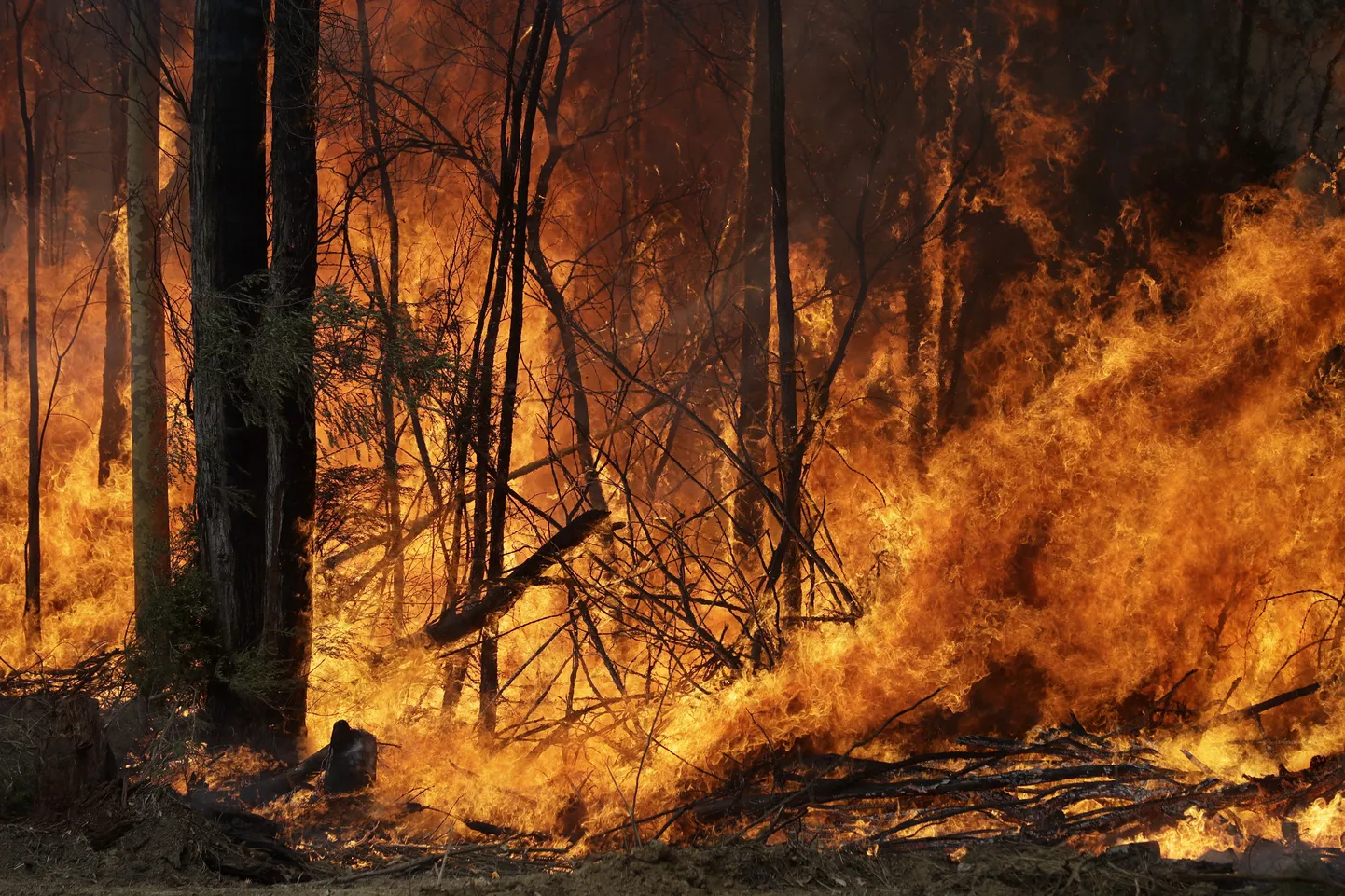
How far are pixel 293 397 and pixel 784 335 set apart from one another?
302cm

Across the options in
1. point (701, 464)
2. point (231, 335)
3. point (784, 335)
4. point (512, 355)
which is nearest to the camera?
point (231, 335)

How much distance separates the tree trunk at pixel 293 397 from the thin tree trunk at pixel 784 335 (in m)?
2.78

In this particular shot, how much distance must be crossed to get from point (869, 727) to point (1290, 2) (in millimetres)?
5660

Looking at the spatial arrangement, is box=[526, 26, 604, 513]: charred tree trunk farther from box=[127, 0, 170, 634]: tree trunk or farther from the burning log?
box=[127, 0, 170, 634]: tree trunk

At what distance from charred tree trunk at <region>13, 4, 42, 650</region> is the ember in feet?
0.20

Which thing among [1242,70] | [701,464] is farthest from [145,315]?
[1242,70]

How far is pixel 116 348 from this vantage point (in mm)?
9352

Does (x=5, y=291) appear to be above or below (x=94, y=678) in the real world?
above

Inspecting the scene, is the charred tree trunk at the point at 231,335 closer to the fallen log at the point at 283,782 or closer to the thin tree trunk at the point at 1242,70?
the fallen log at the point at 283,782

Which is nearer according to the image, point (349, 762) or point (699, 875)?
point (699, 875)

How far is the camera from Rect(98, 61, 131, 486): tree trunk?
909 cm

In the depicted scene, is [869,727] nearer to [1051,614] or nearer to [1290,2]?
[1051,614]

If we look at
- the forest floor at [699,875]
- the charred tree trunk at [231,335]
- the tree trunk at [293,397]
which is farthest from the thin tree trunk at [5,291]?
the forest floor at [699,875]

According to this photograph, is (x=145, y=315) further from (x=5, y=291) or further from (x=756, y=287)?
(x=756, y=287)
